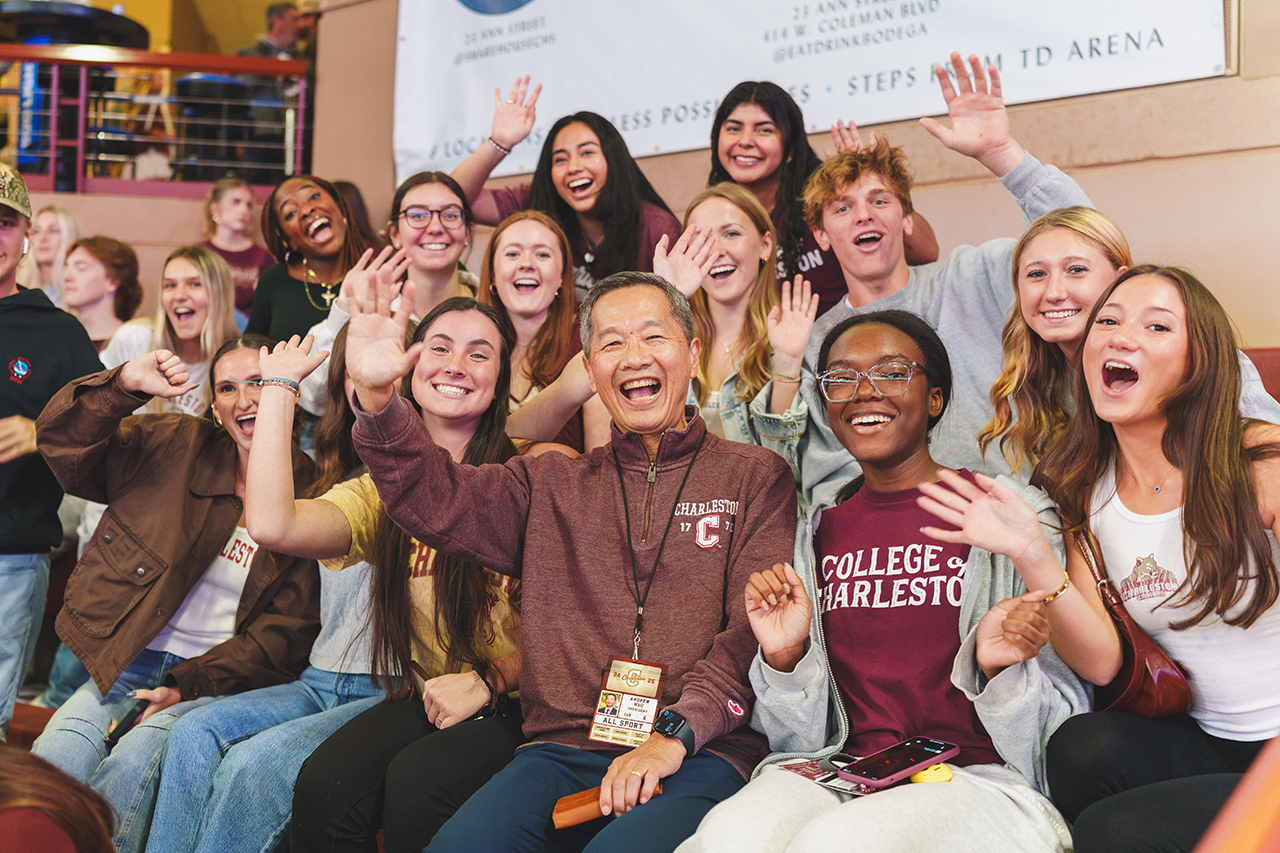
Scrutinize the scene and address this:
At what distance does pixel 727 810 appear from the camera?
1609mm

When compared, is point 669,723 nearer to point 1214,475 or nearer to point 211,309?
point 1214,475

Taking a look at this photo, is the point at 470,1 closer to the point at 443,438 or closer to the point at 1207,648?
the point at 443,438

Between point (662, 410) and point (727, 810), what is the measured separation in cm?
73

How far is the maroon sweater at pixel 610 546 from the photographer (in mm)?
1825

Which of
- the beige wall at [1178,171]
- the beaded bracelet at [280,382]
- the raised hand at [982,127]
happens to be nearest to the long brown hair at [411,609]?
the beaded bracelet at [280,382]

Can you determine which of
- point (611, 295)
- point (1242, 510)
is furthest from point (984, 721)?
point (611, 295)

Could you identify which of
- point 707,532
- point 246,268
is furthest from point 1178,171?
point 246,268

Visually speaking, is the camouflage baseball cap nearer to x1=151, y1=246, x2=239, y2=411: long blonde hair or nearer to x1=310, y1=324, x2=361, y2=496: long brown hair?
x1=151, y1=246, x2=239, y2=411: long blonde hair

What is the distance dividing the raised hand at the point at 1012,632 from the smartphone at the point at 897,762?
0.15 metres

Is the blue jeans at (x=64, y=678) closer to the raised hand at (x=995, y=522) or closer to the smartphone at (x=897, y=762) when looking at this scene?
the smartphone at (x=897, y=762)

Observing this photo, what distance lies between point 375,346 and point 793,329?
3.15 ft

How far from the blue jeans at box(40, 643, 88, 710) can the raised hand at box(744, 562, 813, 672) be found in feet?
7.82

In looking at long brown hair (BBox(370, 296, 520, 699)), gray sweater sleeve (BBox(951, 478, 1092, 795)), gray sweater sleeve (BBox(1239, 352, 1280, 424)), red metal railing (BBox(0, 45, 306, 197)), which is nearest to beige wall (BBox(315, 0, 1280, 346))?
gray sweater sleeve (BBox(1239, 352, 1280, 424))

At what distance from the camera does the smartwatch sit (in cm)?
176
